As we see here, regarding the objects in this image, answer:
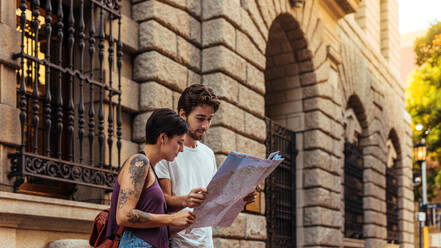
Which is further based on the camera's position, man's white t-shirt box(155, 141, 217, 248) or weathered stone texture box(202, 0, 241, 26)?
weathered stone texture box(202, 0, 241, 26)

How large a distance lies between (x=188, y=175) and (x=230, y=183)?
27.3 inches

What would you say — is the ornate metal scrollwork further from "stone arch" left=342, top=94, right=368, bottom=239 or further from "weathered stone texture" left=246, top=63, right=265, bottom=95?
"stone arch" left=342, top=94, right=368, bottom=239

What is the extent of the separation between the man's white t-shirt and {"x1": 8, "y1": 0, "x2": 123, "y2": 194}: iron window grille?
1.88 metres

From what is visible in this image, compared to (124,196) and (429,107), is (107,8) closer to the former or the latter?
(124,196)

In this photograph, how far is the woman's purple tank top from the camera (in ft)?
10.9

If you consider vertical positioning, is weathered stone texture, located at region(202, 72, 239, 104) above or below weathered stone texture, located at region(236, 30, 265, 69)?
below

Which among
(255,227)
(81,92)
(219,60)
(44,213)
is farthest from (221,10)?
(44,213)

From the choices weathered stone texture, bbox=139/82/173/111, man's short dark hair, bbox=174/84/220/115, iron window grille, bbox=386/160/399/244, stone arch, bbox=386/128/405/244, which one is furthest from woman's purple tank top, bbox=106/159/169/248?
iron window grille, bbox=386/160/399/244

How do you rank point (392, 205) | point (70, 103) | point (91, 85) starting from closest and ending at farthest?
1. point (70, 103)
2. point (91, 85)
3. point (392, 205)

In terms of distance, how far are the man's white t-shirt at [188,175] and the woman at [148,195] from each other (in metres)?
0.45

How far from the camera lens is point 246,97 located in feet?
28.1

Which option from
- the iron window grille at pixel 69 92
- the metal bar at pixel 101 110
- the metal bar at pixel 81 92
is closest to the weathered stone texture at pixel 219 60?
the iron window grille at pixel 69 92

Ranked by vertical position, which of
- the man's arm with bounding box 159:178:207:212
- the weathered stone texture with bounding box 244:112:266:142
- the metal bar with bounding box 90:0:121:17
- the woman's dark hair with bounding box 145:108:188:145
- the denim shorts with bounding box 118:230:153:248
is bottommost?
the denim shorts with bounding box 118:230:153:248

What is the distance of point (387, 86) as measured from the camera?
18.2 meters
